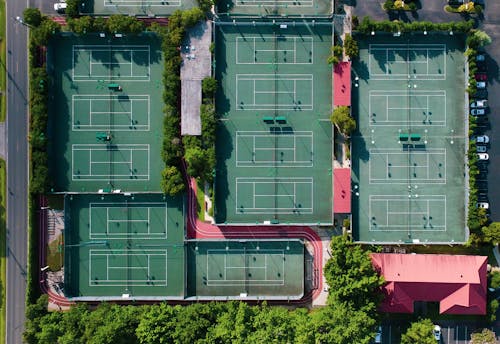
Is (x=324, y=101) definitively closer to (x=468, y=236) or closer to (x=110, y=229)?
(x=468, y=236)

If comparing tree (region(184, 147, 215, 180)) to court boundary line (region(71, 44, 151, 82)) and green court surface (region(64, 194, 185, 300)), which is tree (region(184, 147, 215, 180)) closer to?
green court surface (region(64, 194, 185, 300))

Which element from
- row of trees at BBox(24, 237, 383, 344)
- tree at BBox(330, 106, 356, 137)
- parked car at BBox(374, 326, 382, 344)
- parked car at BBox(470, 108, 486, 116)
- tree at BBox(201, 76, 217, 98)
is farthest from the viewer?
parked car at BBox(470, 108, 486, 116)

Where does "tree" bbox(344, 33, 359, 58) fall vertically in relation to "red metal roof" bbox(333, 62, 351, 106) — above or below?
above

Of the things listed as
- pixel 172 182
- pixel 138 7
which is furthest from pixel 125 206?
pixel 138 7

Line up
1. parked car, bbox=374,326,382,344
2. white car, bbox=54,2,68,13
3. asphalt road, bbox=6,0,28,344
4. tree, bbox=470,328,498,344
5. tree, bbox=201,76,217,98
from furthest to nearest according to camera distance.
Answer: asphalt road, bbox=6,0,28,344
parked car, bbox=374,326,382,344
white car, bbox=54,2,68,13
tree, bbox=470,328,498,344
tree, bbox=201,76,217,98

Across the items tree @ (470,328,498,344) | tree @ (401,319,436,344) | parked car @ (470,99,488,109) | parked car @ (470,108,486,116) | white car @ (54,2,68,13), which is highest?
white car @ (54,2,68,13)

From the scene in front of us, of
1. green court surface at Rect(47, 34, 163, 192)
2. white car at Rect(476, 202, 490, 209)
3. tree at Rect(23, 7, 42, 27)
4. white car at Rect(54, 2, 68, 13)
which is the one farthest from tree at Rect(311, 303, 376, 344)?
tree at Rect(23, 7, 42, 27)

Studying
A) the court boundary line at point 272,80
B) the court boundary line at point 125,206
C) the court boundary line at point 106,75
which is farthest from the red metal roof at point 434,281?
the court boundary line at point 106,75

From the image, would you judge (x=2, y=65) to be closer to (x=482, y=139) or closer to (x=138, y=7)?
(x=138, y=7)
